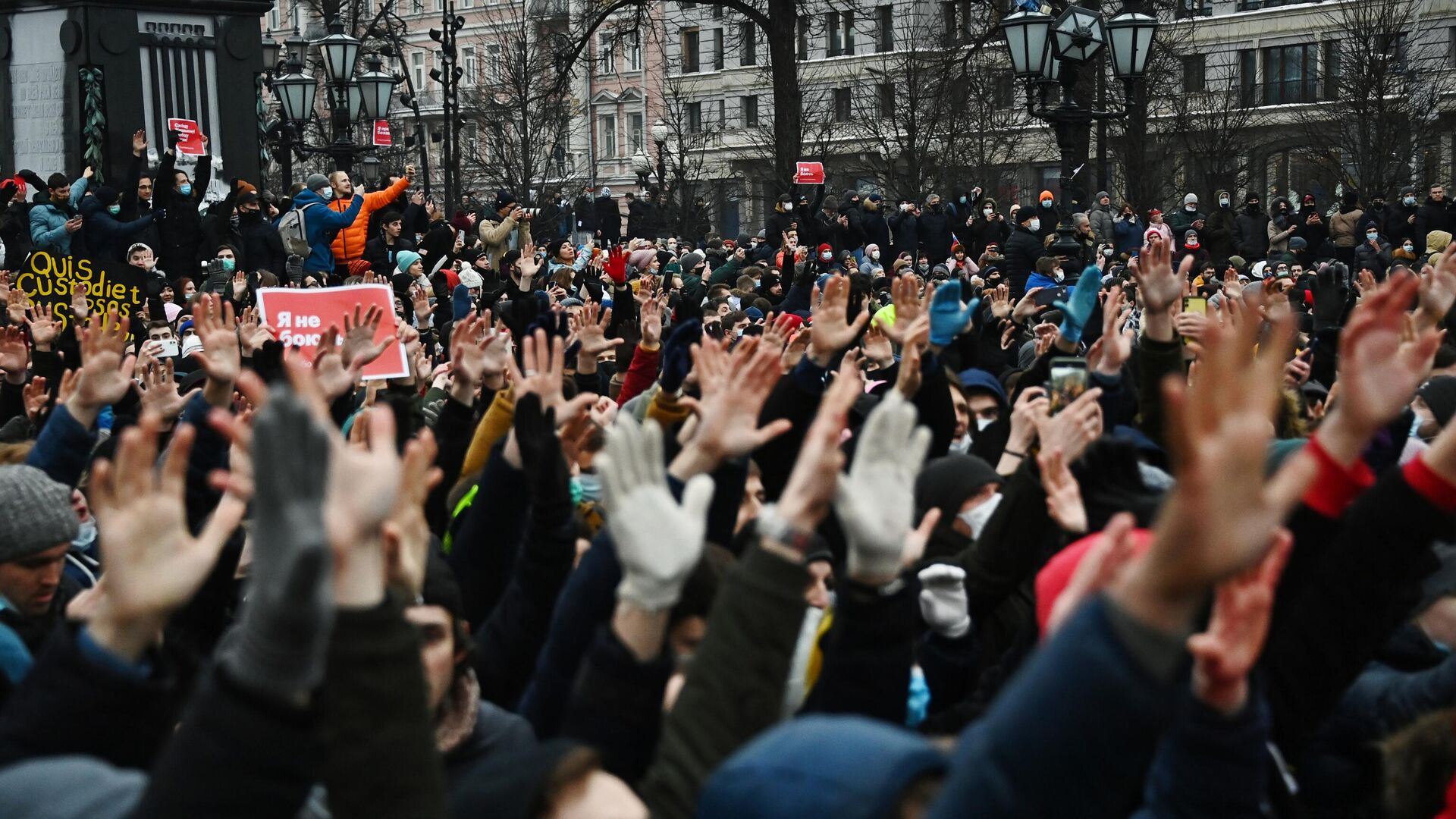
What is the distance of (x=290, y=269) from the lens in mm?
16391

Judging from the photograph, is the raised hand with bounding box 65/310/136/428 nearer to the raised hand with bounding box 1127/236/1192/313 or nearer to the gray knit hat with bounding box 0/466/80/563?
the gray knit hat with bounding box 0/466/80/563

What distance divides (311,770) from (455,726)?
→ 1.08m

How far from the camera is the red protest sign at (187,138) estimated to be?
58.2 ft

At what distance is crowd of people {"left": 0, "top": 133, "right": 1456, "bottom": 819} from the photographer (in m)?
2.14

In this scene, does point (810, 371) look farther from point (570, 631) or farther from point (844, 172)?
point (844, 172)

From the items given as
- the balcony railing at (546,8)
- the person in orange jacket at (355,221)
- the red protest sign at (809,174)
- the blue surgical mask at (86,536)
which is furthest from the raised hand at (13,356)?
the balcony railing at (546,8)

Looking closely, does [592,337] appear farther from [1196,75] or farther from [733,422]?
[1196,75]

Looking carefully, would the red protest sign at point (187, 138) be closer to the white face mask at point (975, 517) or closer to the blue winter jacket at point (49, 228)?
the blue winter jacket at point (49, 228)

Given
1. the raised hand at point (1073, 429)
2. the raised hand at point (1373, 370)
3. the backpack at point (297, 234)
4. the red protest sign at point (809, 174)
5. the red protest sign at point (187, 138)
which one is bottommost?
the raised hand at point (1073, 429)

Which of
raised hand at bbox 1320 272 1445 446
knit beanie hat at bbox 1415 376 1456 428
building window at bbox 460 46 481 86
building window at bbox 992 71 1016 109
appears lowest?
knit beanie hat at bbox 1415 376 1456 428

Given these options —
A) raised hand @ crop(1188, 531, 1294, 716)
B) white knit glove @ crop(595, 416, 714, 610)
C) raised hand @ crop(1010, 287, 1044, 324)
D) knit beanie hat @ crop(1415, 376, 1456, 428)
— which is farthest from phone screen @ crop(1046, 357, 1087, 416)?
raised hand @ crop(1010, 287, 1044, 324)

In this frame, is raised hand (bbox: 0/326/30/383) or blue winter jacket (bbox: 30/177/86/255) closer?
raised hand (bbox: 0/326/30/383)

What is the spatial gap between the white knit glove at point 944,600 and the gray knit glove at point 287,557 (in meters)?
2.16

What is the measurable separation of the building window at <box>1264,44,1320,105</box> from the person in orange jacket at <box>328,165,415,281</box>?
41.2 metres
